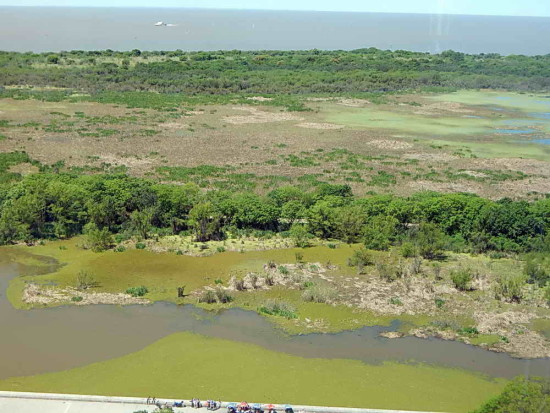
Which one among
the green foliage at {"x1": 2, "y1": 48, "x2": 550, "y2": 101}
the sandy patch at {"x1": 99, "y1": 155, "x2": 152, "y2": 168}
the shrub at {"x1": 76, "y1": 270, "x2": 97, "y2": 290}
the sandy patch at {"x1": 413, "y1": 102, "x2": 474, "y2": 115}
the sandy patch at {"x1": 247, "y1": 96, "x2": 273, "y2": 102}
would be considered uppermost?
the green foliage at {"x1": 2, "y1": 48, "x2": 550, "y2": 101}

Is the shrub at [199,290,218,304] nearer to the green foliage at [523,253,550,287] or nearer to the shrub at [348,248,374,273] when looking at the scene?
the shrub at [348,248,374,273]

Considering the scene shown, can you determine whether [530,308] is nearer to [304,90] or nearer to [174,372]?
[174,372]

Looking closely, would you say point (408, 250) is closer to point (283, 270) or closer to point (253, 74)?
Answer: point (283, 270)

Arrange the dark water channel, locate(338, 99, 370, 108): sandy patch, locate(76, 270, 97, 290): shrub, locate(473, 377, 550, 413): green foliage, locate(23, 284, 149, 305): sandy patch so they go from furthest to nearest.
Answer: locate(338, 99, 370, 108): sandy patch, locate(76, 270, 97, 290): shrub, locate(23, 284, 149, 305): sandy patch, the dark water channel, locate(473, 377, 550, 413): green foliage

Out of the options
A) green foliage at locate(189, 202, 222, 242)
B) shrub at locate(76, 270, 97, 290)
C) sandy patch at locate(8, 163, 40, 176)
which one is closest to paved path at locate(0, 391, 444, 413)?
shrub at locate(76, 270, 97, 290)

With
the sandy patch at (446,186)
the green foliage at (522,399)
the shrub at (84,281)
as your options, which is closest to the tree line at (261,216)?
the shrub at (84,281)

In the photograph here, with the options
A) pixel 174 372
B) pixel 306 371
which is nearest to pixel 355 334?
pixel 306 371

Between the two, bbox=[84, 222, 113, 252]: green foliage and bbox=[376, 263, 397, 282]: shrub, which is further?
bbox=[84, 222, 113, 252]: green foliage
